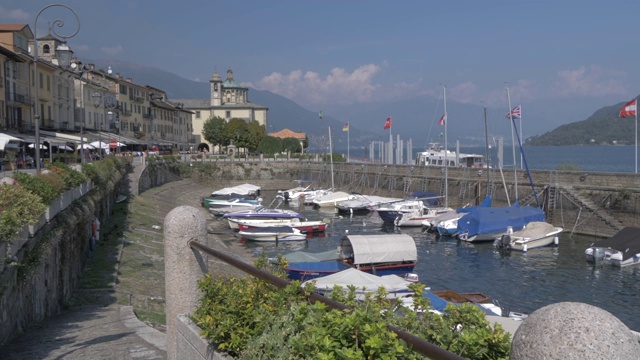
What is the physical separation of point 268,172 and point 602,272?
7016 cm

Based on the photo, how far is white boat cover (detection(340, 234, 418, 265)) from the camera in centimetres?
3056

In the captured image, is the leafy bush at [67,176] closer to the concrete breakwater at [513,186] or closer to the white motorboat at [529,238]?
the white motorboat at [529,238]

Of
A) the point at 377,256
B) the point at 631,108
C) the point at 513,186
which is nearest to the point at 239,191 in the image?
the point at 513,186

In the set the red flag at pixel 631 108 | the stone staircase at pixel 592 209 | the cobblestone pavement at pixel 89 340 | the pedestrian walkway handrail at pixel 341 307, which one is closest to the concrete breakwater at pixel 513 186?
the stone staircase at pixel 592 209

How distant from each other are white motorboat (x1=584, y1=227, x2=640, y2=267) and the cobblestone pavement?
30.6m

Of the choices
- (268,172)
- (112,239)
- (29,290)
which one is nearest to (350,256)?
(112,239)

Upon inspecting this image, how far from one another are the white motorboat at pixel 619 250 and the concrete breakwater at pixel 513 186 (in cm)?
975

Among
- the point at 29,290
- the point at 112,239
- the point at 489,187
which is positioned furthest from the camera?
the point at 489,187

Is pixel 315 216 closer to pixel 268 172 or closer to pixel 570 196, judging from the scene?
pixel 570 196

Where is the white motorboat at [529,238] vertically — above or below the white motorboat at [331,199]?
below

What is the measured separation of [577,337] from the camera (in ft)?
7.60

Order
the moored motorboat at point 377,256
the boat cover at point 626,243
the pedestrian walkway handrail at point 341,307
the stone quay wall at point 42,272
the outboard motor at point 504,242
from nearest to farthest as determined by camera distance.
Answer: the pedestrian walkway handrail at point 341,307
the stone quay wall at point 42,272
the moored motorboat at point 377,256
the boat cover at point 626,243
the outboard motor at point 504,242

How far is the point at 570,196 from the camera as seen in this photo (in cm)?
5031

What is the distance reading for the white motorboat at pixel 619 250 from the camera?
34.7 meters
